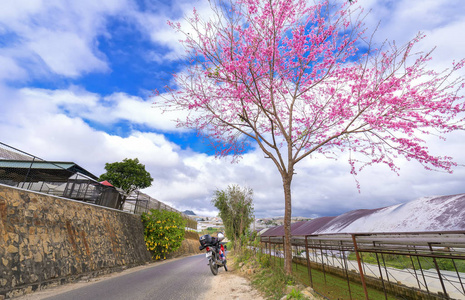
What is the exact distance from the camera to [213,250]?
10484 millimetres

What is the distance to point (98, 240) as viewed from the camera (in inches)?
473

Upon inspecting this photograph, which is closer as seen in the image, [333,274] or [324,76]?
[324,76]

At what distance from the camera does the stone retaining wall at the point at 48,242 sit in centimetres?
727

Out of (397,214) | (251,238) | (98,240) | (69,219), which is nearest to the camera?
(69,219)

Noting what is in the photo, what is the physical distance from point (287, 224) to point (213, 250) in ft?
13.3

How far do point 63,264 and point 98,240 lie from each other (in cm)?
294

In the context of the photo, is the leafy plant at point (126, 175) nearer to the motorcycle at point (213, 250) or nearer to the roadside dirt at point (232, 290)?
the motorcycle at point (213, 250)

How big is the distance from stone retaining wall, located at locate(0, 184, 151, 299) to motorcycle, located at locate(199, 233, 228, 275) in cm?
517

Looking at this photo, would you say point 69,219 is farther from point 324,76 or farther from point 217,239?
point 324,76

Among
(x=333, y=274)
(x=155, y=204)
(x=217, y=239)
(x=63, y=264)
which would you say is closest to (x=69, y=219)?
(x=63, y=264)

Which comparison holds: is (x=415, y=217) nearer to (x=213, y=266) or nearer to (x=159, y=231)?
Answer: (x=213, y=266)

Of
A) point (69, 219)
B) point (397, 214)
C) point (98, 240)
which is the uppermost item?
point (397, 214)

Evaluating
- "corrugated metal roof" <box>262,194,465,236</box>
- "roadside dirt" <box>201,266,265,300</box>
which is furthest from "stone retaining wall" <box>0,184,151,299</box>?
"corrugated metal roof" <box>262,194,465,236</box>

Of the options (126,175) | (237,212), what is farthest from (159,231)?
(126,175)
